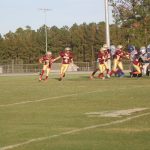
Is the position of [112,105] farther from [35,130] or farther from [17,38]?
[17,38]

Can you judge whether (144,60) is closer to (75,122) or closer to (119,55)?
(119,55)

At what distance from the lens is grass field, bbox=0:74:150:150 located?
30.9ft

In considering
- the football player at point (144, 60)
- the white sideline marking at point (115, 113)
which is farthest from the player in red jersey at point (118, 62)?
the white sideline marking at point (115, 113)

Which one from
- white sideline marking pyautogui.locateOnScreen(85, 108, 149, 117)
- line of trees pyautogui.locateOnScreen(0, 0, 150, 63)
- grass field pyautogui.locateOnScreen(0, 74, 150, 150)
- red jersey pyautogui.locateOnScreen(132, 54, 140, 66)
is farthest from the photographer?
line of trees pyautogui.locateOnScreen(0, 0, 150, 63)

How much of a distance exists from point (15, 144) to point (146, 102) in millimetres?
7088

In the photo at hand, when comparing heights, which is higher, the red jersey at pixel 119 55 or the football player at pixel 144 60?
the red jersey at pixel 119 55

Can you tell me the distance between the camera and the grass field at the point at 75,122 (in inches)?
371

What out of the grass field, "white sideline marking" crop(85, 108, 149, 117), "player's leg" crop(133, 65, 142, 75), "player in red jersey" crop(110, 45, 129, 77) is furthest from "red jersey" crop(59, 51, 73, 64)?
"white sideline marking" crop(85, 108, 149, 117)

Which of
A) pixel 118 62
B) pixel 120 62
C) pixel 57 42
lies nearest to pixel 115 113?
pixel 118 62

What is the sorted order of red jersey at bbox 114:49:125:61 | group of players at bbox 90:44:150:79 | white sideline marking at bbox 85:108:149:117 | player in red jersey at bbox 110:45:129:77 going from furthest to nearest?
red jersey at bbox 114:49:125:61
player in red jersey at bbox 110:45:129:77
group of players at bbox 90:44:150:79
white sideline marking at bbox 85:108:149:117

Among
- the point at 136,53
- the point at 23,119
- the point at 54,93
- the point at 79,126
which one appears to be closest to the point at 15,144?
the point at 79,126

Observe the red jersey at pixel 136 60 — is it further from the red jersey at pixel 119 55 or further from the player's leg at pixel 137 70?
the red jersey at pixel 119 55

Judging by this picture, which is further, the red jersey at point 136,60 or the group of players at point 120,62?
the red jersey at point 136,60

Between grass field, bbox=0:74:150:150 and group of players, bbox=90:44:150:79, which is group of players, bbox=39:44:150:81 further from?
grass field, bbox=0:74:150:150
